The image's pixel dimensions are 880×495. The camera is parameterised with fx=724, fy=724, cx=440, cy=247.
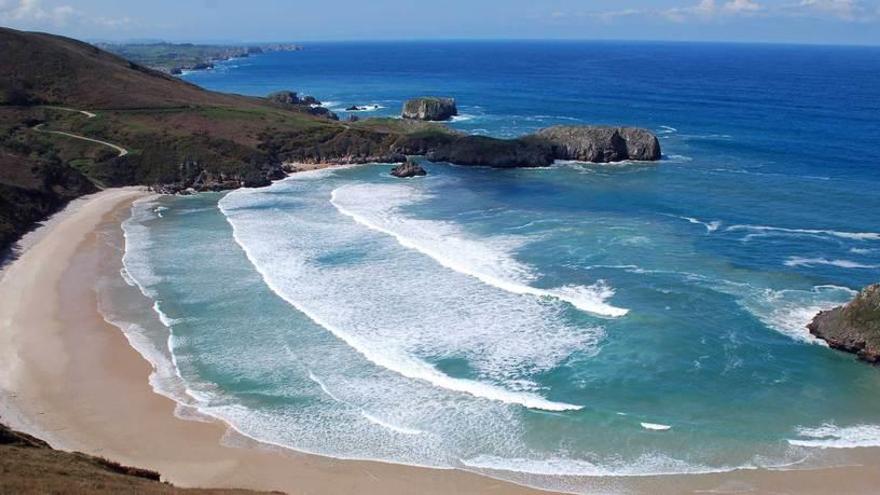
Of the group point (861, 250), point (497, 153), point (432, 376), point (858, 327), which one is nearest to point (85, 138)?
point (497, 153)

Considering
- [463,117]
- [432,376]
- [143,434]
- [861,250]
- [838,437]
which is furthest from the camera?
[463,117]

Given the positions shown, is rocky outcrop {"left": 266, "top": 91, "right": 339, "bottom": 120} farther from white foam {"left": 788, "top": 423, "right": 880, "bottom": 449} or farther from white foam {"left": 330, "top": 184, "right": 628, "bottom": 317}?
white foam {"left": 788, "top": 423, "right": 880, "bottom": 449}

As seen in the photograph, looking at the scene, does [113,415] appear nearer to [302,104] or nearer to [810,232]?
[810,232]

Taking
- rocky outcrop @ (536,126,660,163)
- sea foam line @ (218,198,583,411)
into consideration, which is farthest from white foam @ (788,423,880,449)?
rocky outcrop @ (536,126,660,163)

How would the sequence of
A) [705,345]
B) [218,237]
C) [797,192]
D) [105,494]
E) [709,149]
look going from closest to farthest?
[105,494]
[705,345]
[218,237]
[797,192]
[709,149]

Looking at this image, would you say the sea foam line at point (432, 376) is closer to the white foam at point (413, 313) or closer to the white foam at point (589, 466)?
the white foam at point (413, 313)

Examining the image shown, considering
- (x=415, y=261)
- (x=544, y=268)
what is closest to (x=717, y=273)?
(x=544, y=268)

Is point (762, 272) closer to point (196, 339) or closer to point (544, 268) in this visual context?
point (544, 268)
